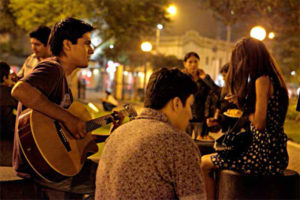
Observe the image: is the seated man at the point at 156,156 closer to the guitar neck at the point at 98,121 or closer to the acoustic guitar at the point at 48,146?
the acoustic guitar at the point at 48,146

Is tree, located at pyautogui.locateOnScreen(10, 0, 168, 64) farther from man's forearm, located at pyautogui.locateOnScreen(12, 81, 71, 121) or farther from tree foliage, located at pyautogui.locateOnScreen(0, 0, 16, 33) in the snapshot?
man's forearm, located at pyautogui.locateOnScreen(12, 81, 71, 121)

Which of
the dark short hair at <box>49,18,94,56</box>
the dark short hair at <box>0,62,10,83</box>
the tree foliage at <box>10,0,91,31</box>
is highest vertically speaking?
the tree foliage at <box>10,0,91,31</box>

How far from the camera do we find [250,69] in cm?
361

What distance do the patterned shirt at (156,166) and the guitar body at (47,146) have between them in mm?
727

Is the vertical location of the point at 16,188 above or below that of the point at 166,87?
below

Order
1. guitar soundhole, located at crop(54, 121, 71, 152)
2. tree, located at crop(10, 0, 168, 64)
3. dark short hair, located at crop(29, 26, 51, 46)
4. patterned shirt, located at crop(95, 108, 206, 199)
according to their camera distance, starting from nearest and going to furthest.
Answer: patterned shirt, located at crop(95, 108, 206, 199) < guitar soundhole, located at crop(54, 121, 71, 152) < dark short hair, located at crop(29, 26, 51, 46) < tree, located at crop(10, 0, 168, 64)

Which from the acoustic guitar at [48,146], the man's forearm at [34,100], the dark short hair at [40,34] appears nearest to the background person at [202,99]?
the dark short hair at [40,34]

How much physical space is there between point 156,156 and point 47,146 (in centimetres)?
98

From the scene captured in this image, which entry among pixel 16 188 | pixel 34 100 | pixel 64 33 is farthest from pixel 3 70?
pixel 34 100

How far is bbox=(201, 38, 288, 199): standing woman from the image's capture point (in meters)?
3.50

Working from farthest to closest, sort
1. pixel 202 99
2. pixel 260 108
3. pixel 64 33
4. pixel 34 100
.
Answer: pixel 202 99, pixel 260 108, pixel 64 33, pixel 34 100

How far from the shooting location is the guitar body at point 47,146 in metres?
2.66

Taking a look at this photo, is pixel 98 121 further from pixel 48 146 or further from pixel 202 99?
pixel 202 99

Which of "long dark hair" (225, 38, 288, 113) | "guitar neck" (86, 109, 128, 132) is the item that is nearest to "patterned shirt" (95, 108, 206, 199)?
"guitar neck" (86, 109, 128, 132)
